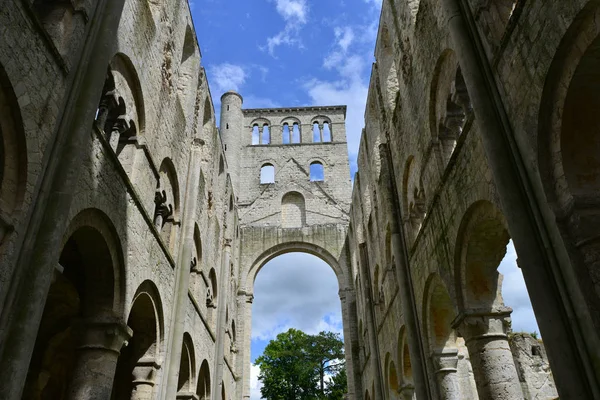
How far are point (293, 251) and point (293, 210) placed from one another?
2809 mm

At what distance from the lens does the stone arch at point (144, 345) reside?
927 centimetres

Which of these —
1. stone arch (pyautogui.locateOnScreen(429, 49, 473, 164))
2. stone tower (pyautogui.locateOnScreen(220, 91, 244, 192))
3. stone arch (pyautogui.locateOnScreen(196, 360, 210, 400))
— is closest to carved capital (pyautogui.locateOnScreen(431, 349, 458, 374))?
stone arch (pyautogui.locateOnScreen(429, 49, 473, 164))

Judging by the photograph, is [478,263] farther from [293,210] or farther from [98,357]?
[293,210]

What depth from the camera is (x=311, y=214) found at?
2788 cm

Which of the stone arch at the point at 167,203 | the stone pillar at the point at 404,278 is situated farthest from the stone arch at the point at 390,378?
the stone arch at the point at 167,203

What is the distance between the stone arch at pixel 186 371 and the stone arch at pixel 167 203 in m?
2.95

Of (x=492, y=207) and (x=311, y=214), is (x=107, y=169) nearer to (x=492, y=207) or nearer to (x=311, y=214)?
(x=492, y=207)

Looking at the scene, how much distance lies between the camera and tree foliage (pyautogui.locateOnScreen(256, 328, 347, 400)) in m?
35.3

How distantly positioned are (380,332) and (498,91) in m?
11.6

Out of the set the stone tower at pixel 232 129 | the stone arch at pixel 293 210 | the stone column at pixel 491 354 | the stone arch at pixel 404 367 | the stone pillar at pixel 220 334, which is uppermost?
the stone tower at pixel 232 129

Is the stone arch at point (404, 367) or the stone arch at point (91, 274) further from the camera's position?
the stone arch at point (404, 367)

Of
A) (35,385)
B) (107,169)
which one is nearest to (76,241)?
(107,169)

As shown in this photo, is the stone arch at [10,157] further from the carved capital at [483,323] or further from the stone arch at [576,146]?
the carved capital at [483,323]

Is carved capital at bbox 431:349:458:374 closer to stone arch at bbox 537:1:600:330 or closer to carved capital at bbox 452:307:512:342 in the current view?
carved capital at bbox 452:307:512:342
